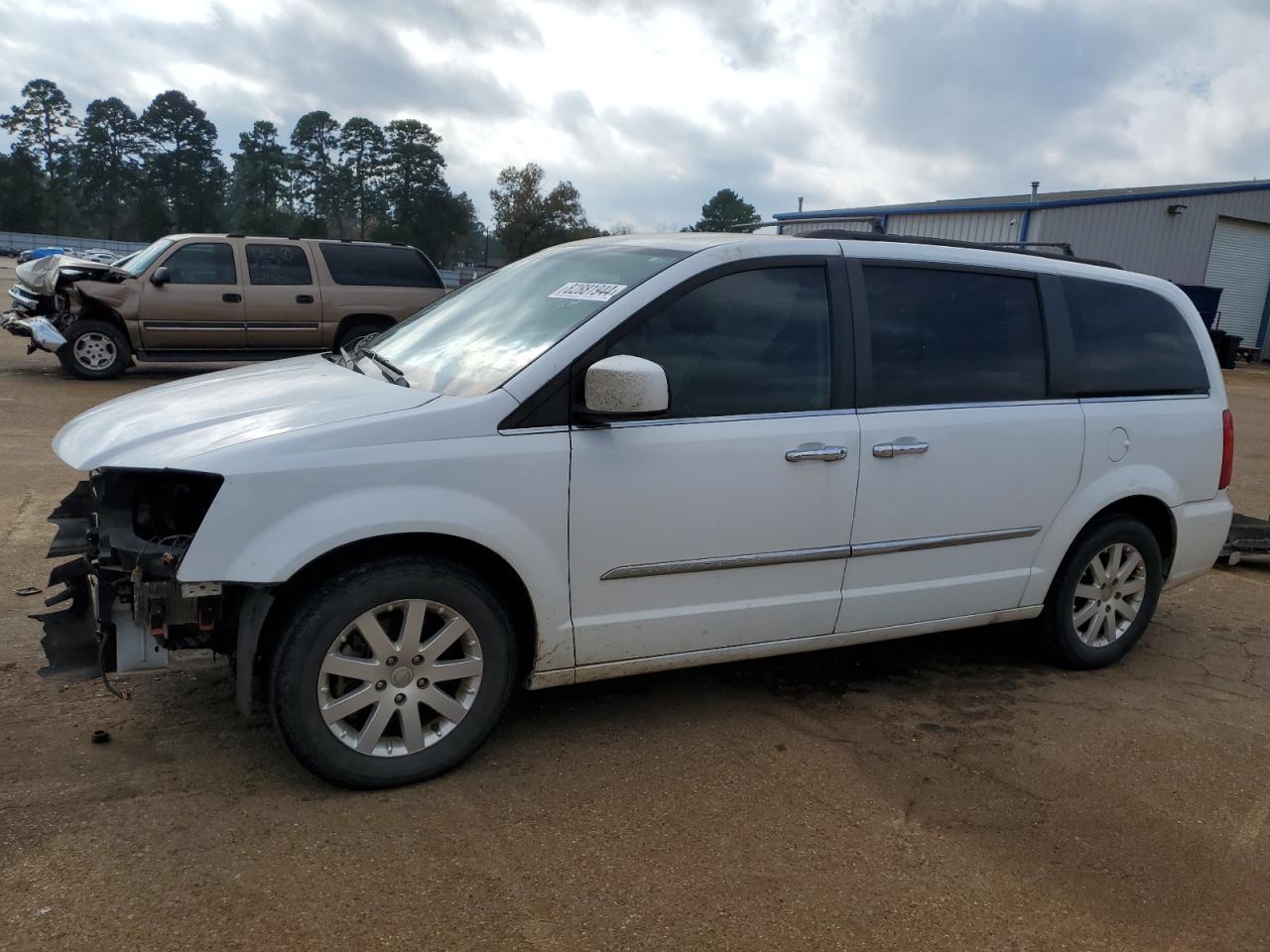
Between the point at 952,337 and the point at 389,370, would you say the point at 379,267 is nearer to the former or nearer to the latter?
the point at 389,370

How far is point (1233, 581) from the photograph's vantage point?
6207mm

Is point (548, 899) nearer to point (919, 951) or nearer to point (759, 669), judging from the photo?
point (919, 951)

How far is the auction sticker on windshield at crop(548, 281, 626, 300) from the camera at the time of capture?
137 inches

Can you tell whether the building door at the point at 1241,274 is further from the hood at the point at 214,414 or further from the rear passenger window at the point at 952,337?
the hood at the point at 214,414

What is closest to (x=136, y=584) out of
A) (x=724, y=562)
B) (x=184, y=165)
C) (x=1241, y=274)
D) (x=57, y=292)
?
(x=724, y=562)

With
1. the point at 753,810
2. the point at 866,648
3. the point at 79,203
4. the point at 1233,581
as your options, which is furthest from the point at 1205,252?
the point at 79,203

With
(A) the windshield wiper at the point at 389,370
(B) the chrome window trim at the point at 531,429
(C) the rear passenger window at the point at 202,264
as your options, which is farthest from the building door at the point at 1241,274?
(B) the chrome window trim at the point at 531,429

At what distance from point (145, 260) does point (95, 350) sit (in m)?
1.29

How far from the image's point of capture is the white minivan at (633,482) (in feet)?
9.77

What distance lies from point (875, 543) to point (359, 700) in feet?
6.44

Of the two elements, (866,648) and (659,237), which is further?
(866,648)

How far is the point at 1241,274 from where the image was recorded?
90.6ft

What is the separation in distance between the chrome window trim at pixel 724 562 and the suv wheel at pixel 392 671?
45 cm

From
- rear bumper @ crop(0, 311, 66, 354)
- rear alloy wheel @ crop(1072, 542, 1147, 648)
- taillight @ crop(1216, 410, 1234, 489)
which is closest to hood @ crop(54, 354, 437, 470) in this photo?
rear alloy wheel @ crop(1072, 542, 1147, 648)
